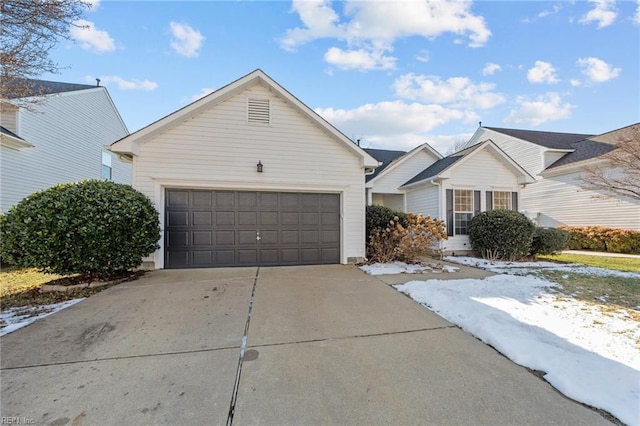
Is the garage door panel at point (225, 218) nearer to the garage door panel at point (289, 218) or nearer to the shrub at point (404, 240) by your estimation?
the garage door panel at point (289, 218)

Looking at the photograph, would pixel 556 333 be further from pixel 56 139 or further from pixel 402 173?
pixel 56 139

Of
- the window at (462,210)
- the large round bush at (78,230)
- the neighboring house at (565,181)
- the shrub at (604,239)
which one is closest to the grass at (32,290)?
the large round bush at (78,230)

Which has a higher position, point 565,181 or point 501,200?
point 565,181

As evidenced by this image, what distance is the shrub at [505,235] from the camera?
374 inches

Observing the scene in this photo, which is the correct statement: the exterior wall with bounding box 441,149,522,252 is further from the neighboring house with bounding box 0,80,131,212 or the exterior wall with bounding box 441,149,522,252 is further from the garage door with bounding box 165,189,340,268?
the neighboring house with bounding box 0,80,131,212

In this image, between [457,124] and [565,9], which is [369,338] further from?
[457,124]

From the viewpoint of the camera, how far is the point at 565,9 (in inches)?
336

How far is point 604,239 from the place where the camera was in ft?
42.1

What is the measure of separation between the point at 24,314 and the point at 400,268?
795 centimetres

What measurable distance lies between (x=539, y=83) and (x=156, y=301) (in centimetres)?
1677

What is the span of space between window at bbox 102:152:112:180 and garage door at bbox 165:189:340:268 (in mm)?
10995

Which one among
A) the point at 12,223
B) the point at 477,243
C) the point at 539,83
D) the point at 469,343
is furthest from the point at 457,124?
the point at 12,223

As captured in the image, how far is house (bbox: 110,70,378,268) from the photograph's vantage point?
24.9 feet

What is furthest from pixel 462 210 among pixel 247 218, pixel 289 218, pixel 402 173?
pixel 247 218
